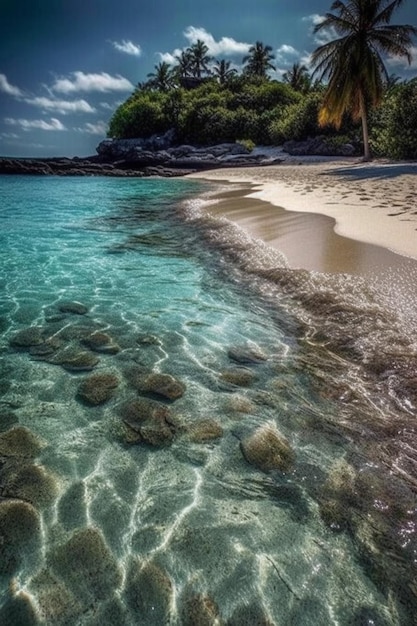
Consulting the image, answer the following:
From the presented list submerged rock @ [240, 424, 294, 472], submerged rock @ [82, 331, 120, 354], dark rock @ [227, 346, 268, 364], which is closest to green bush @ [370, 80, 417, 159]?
dark rock @ [227, 346, 268, 364]

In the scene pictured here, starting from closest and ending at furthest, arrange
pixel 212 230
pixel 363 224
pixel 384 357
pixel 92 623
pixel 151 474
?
pixel 92 623 < pixel 151 474 < pixel 384 357 < pixel 363 224 < pixel 212 230

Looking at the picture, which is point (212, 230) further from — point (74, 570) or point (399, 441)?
point (74, 570)

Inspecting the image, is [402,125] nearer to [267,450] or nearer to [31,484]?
[267,450]

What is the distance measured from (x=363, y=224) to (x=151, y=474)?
273 inches

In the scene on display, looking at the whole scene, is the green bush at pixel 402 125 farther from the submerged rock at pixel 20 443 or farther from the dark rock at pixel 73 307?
the submerged rock at pixel 20 443

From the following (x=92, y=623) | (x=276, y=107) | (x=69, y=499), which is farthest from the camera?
(x=276, y=107)

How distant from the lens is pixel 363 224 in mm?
7434

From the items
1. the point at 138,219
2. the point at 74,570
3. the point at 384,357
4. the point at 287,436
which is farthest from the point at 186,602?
the point at 138,219

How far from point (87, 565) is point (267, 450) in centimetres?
123

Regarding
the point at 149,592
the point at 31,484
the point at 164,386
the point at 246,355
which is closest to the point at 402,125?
the point at 246,355

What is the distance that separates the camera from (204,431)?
8.48 ft

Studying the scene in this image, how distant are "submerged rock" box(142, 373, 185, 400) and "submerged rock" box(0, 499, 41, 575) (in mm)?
1244

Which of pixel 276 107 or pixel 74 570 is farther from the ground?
pixel 276 107

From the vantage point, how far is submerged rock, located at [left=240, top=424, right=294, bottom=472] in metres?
2.30
